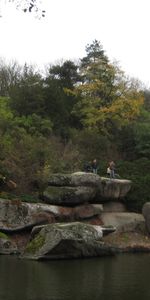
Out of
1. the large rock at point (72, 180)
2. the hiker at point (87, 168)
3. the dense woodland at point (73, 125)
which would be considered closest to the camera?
the large rock at point (72, 180)

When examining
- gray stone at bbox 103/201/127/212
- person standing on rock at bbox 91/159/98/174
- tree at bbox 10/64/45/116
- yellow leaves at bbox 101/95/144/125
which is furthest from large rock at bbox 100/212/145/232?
yellow leaves at bbox 101/95/144/125

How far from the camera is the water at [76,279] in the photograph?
16.7 m

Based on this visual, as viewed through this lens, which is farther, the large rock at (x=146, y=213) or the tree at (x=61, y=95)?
the tree at (x=61, y=95)

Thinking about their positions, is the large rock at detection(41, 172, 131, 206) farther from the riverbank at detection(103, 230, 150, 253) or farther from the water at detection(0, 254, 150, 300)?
the water at detection(0, 254, 150, 300)

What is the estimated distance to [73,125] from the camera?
161ft

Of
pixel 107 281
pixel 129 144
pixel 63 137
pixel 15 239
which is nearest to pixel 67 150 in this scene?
pixel 63 137

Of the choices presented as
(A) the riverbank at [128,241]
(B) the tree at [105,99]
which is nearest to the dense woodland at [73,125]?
(B) the tree at [105,99]

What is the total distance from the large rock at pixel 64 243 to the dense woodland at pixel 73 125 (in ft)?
18.2

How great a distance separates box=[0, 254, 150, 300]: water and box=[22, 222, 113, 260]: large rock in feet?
2.33

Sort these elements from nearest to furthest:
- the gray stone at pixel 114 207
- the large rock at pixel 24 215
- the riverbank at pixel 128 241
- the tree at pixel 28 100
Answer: the large rock at pixel 24 215, the riverbank at pixel 128 241, the gray stone at pixel 114 207, the tree at pixel 28 100

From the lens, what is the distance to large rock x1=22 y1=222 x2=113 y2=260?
24.9 metres

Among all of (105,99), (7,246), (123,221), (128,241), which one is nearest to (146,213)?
(123,221)

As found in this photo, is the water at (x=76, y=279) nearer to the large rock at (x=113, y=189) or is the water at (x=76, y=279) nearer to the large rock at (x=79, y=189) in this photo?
the large rock at (x=79, y=189)

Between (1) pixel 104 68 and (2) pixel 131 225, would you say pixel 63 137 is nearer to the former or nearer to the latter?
(1) pixel 104 68
